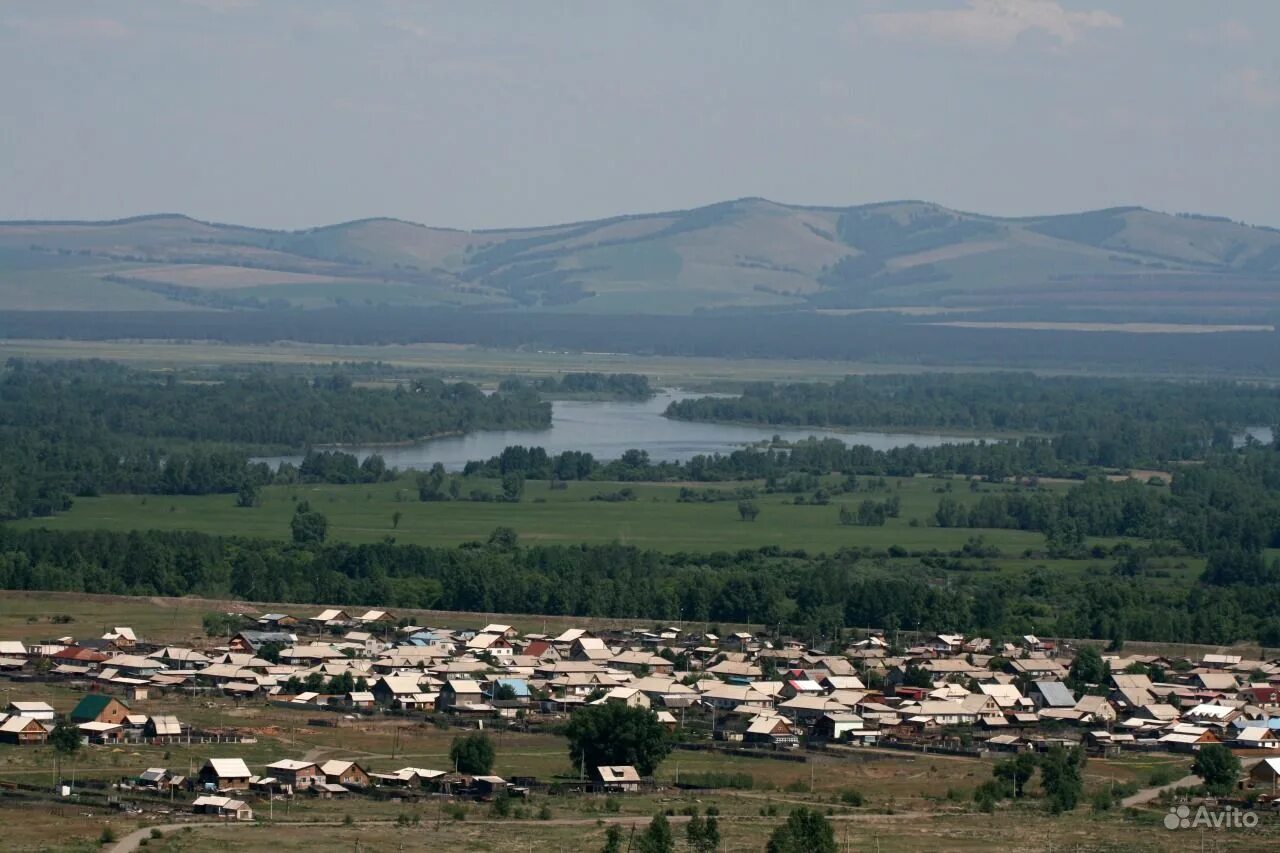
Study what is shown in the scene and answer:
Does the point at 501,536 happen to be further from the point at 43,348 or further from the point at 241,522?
the point at 43,348

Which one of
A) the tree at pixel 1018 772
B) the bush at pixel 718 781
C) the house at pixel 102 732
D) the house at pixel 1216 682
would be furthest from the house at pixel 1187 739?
the house at pixel 102 732

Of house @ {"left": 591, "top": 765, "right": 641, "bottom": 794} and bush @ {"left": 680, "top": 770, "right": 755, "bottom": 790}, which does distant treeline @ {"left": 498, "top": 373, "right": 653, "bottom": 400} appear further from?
house @ {"left": 591, "top": 765, "right": 641, "bottom": 794}

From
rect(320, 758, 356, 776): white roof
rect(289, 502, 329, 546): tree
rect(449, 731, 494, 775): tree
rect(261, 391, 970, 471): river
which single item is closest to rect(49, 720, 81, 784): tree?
rect(320, 758, 356, 776): white roof

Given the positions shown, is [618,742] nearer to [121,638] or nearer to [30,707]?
[30,707]

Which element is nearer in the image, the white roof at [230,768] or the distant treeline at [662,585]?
the white roof at [230,768]

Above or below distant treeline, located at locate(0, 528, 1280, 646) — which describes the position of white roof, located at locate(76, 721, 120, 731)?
below

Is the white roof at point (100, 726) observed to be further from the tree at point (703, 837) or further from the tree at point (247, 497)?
the tree at point (247, 497)
